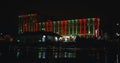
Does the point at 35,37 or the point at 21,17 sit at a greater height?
the point at 21,17

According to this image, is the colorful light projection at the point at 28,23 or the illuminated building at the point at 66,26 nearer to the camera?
the illuminated building at the point at 66,26

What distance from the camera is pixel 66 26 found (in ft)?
353

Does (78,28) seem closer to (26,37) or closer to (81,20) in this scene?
(81,20)

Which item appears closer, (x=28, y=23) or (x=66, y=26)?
(x=66, y=26)

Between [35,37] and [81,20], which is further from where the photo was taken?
[81,20]

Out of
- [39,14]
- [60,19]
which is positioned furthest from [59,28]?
[39,14]

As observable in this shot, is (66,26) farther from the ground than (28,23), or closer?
closer

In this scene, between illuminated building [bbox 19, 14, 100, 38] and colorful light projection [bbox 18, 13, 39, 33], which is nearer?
illuminated building [bbox 19, 14, 100, 38]

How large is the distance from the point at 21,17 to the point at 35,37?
152 ft

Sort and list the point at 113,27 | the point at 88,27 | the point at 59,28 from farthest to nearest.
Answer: the point at 59,28 → the point at 88,27 → the point at 113,27

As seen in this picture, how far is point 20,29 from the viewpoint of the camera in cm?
12338

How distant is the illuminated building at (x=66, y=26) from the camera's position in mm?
100375

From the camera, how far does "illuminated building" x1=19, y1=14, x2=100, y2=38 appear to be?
3952 inches

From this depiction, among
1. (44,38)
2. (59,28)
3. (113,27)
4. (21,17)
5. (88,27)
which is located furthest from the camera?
(21,17)
